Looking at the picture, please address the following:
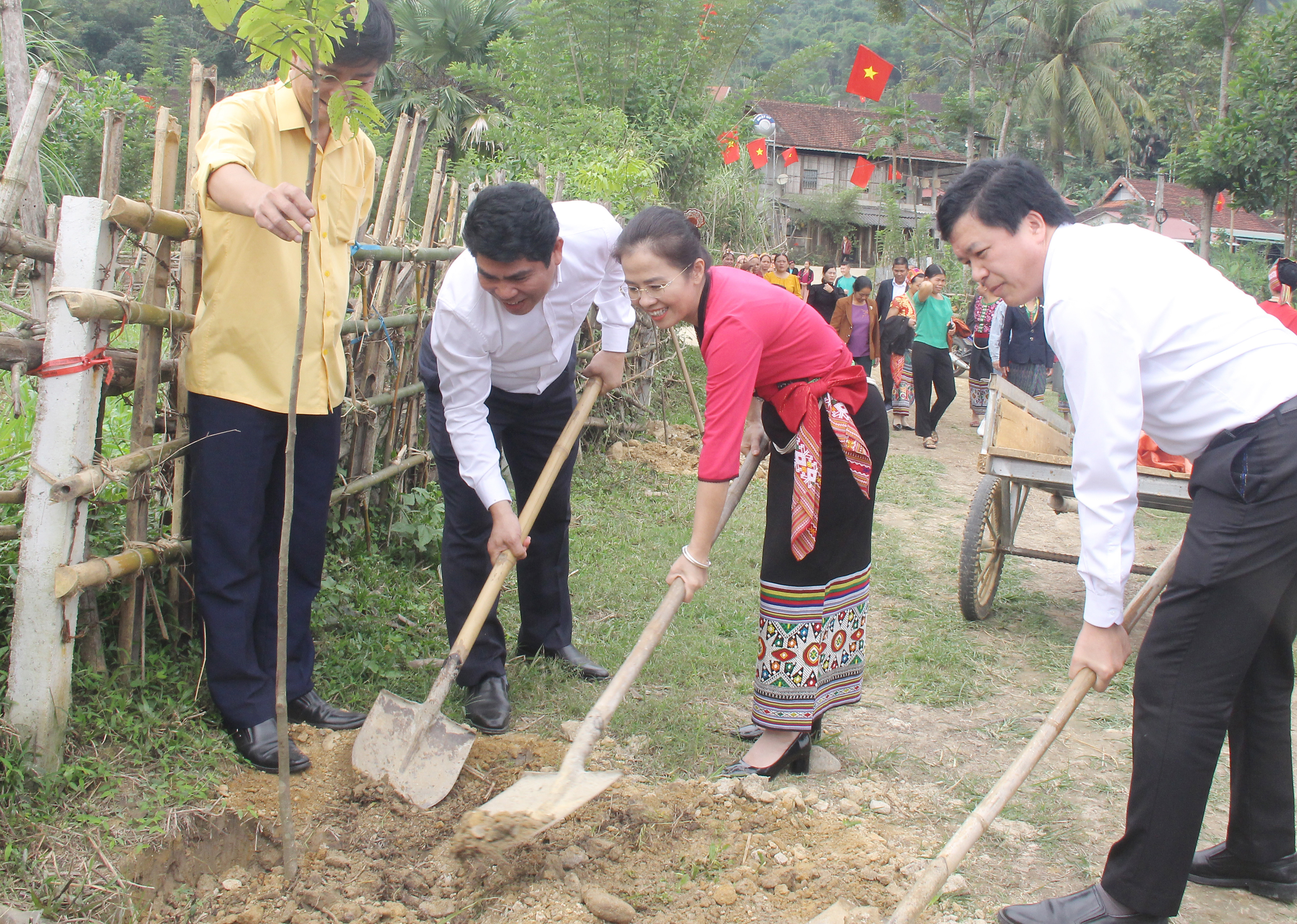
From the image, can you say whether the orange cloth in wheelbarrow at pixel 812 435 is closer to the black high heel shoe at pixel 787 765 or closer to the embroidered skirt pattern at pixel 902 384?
the black high heel shoe at pixel 787 765

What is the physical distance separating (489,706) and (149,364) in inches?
56.5

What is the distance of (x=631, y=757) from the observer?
2.93 m

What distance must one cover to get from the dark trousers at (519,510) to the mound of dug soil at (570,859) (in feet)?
1.68

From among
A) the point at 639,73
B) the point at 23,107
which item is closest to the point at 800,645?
the point at 23,107

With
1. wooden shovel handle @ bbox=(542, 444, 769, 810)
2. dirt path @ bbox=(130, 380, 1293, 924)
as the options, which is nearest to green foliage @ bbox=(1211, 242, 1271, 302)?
dirt path @ bbox=(130, 380, 1293, 924)

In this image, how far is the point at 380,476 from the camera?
12.8 feet

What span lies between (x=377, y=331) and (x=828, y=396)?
2052mm

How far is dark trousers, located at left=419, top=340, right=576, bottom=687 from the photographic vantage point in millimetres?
3076

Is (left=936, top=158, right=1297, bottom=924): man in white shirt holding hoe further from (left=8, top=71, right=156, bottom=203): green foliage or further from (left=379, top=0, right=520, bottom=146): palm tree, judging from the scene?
(left=379, top=0, right=520, bottom=146): palm tree

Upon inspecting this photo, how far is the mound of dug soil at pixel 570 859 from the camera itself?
216cm

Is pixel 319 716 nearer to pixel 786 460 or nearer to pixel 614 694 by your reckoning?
pixel 614 694

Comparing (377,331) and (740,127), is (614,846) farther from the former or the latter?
(740,127)

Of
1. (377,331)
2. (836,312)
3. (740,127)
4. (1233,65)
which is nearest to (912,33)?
(1233,65)

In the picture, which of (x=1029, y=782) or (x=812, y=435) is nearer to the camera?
(x=812, y=435)
